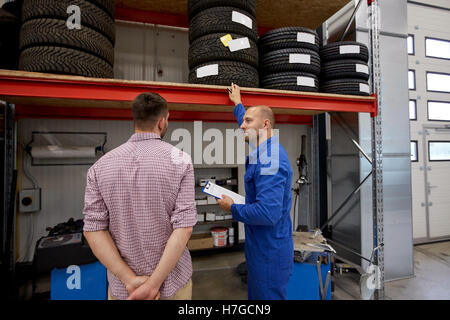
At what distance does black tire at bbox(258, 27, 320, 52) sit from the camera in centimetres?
226

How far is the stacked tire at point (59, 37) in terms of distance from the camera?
1.69 metres

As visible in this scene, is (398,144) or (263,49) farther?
(398,144)

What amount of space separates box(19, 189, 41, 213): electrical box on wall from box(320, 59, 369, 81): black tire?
3.94 m

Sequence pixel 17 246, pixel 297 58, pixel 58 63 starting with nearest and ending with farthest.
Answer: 1. pixel 58 63
2. pixel 297 58
3. pixel 17 246

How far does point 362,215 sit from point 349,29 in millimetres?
2750

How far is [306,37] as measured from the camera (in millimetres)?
2293

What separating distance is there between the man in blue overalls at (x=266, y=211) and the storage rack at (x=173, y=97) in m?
0.48

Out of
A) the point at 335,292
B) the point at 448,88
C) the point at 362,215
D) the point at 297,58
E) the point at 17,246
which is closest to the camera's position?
the point at 297,58

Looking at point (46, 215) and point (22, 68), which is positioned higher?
point (22, 68)

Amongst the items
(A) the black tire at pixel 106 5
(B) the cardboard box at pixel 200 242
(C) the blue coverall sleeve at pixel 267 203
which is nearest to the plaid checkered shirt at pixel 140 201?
(C) the blue coverall sleeve at pixel 267 203

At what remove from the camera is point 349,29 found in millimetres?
3301

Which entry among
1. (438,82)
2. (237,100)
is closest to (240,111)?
(237,100)

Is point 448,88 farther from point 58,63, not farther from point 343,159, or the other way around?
point 58,63

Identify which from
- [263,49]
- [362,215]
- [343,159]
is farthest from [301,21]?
[362,215]
